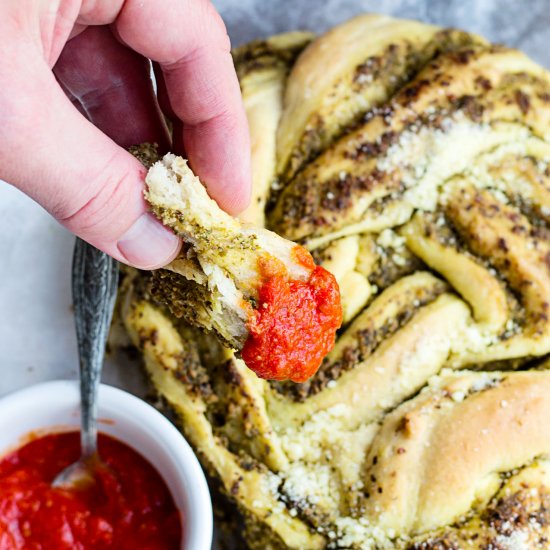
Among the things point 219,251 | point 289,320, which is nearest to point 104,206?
point 219,251

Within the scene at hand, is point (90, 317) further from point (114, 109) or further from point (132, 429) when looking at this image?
point (114, 109)

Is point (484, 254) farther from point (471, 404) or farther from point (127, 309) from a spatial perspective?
point (127, 309)

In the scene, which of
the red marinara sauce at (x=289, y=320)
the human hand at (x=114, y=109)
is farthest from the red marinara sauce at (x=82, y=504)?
the human hand at (x=114, y=109)

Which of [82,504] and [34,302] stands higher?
[34,302]

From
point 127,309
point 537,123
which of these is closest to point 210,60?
point 127,309

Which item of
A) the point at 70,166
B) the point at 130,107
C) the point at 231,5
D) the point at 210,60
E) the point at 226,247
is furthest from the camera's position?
the point at 231,5

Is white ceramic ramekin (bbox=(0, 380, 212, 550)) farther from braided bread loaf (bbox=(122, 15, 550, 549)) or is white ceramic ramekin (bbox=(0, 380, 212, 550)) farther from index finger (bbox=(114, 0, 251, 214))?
index finger (bbox=(114, 0, 251, 214))
